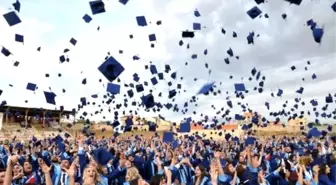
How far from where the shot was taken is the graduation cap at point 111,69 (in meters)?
8.25

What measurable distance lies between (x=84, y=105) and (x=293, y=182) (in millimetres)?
→ 11875

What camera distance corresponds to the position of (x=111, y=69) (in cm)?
834

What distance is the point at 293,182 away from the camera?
6.85m

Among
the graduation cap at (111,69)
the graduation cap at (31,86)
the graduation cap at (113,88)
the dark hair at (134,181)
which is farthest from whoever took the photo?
the graduation cap at (31,86)

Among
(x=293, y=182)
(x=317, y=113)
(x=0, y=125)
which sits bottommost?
(x=293, y=182)

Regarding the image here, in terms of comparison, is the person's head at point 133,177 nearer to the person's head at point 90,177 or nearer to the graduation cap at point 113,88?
the person's head at point 90,177

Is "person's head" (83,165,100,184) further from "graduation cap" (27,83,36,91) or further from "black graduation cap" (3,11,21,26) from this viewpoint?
"graduation cap" (27,83,36,91)

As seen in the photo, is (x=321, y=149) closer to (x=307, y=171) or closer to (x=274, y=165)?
(x=274, y=165)

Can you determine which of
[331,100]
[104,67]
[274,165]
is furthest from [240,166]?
[331,100]

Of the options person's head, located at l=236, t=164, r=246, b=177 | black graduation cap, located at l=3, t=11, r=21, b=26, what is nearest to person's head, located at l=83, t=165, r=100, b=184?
person's head, located at l=236, t=164, r=246, b=177

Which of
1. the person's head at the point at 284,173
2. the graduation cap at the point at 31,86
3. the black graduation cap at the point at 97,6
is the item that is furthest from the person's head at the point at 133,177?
the graduation cap at the point at 31,86

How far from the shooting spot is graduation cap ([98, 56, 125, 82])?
27.1 feet

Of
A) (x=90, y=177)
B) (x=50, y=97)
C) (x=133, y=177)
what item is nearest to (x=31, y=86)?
(x=50, y=97)

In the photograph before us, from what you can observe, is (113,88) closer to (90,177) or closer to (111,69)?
(111,69)
